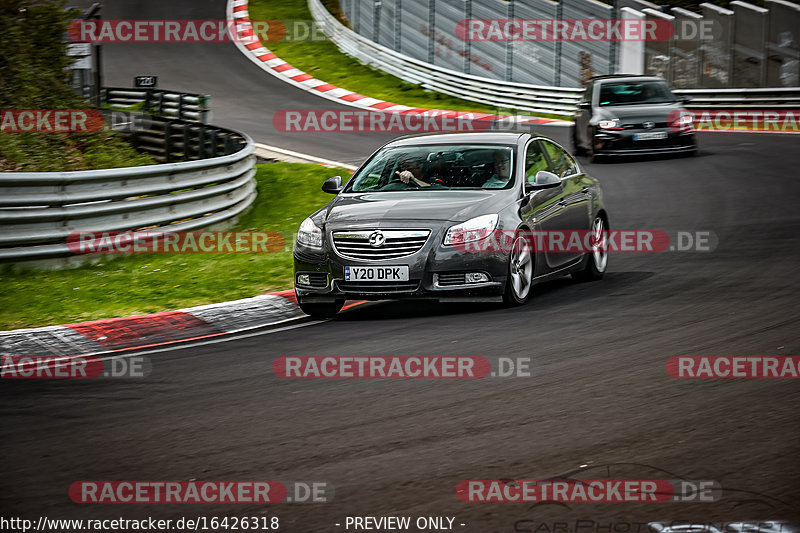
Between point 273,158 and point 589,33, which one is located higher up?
point 589,33

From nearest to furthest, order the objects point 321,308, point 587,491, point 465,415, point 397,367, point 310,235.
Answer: point 587,491 < point 465,415 < point 397,367 < point 310,235 < point 321,308

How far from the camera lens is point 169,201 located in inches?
564

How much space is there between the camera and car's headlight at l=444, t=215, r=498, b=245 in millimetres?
9883

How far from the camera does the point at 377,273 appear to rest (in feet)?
32.4

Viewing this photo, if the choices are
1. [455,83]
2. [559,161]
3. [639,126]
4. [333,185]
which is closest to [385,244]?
[333,185]

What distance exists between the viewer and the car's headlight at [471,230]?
988 centimetres

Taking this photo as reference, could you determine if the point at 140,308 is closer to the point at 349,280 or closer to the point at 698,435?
the point at 349,280

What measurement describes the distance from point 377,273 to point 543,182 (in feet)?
5.88

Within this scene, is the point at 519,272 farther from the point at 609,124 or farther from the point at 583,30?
the point at 583,30

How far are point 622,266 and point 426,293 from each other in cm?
347

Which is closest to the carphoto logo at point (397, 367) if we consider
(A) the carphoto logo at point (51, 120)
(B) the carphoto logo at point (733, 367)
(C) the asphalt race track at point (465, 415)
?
(C) the asphalt race track at point (465, 415)

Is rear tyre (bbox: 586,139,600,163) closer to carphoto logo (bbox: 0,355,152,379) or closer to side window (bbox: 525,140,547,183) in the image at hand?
side window (bbox: 525,140,547,183)

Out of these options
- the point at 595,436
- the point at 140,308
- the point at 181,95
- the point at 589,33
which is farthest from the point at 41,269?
the point at 589,33

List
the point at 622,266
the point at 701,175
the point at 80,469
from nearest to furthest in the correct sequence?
the point at 80,469 < the point at 622,266 < the point at 701,175
